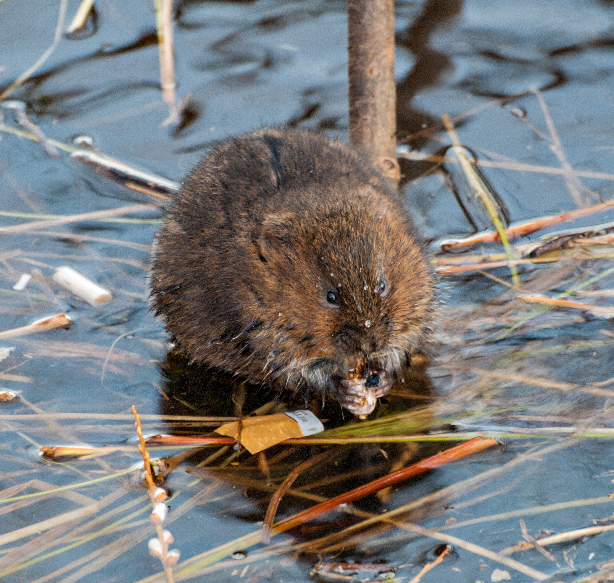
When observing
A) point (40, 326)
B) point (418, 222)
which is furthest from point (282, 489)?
point (418, 222)

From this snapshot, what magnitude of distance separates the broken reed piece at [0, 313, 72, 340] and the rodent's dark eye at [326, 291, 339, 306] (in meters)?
1.73

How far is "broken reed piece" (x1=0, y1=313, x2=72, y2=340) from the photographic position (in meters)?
4.44

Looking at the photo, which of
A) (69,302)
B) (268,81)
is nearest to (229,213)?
(69,302)

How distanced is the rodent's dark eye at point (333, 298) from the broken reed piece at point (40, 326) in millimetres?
1730

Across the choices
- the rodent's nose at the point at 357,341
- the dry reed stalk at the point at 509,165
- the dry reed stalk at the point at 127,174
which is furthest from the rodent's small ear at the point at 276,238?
the dry reed stalk at the point at 509,165

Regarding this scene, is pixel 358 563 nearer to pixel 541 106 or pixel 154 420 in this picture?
pixel 154 420

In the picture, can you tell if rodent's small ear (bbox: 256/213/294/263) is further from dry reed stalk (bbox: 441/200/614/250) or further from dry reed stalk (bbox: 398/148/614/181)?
dry reed stalk (bbox: 398/148/614/181)

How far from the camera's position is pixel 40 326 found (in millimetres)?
4457

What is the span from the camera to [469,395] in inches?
151

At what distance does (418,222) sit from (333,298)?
1846 millimetres

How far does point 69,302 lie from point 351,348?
1991 mm

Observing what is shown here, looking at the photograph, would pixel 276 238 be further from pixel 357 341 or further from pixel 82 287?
pixel 82 287

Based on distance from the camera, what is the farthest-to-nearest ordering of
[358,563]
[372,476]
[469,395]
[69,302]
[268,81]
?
[268,81] → [69,302] → [469,395] → [372,476] → [358,563]

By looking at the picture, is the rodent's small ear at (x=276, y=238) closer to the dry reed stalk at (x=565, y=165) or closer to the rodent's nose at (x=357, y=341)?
the rodent's nose at (x=357, y=341)
